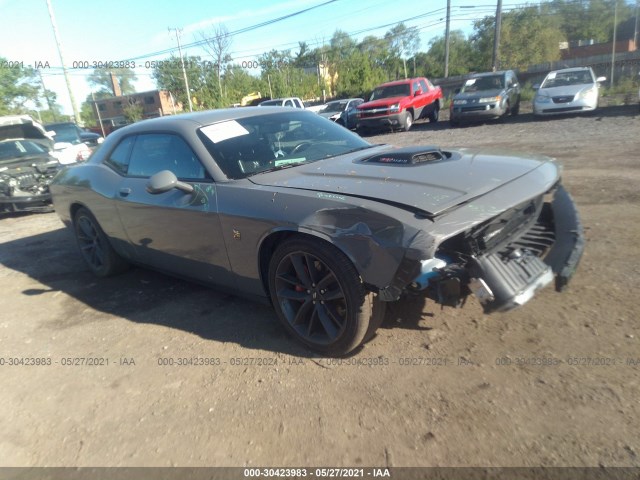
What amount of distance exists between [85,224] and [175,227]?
1.91 metres

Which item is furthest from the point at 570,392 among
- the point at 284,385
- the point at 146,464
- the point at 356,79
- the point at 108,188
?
the point at 356,79

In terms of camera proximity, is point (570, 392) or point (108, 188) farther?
point (108, 188)

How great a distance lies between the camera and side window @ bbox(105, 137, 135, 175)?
13.8 ft

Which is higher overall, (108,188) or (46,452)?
(108,188)

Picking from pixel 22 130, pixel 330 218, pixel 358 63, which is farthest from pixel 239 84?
pixel 330 218

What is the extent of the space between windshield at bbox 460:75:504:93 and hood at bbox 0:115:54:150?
13297mm

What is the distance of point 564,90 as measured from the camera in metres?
14.4

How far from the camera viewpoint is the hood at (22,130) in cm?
1040

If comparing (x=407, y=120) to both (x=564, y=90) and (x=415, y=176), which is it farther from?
(x=415, y=176)

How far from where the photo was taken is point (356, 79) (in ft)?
115

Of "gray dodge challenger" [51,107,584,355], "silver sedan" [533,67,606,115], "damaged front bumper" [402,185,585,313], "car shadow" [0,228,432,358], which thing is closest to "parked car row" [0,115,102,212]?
"car shadow" [0,228,432,358]

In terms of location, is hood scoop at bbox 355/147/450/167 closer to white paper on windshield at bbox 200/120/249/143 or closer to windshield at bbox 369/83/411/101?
white paper on windshield at bbox 200/120/249/143

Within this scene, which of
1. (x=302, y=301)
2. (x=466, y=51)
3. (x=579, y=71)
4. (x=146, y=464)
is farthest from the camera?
(x=466, y=51)

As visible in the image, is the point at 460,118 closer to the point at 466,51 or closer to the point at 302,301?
the point at 302,301
